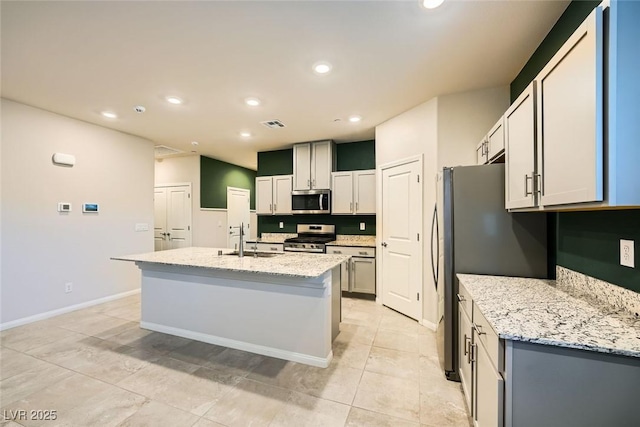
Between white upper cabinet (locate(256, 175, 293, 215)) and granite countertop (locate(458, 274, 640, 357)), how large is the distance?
378 cm

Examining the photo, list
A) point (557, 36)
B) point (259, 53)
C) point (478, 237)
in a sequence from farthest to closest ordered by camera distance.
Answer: point (259, 53) → point (478, 237) → point (557, 36)

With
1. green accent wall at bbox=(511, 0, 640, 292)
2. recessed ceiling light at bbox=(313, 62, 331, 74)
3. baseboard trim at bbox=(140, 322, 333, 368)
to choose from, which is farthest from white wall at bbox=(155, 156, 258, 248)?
green accent wall at bbox=(511, 0, 640, 292)

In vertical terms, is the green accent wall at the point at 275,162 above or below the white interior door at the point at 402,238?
above

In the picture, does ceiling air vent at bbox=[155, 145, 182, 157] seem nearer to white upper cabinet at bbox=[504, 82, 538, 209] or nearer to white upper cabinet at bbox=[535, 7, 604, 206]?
white upper cabinet at bbox=[504, 82, 538, 209]

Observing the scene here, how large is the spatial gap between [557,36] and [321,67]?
1.74 m

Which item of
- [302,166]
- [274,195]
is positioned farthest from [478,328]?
[274,195]

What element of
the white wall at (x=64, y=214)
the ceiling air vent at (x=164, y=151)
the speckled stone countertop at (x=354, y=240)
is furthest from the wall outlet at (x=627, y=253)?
the ceiling air vent at (x=164, y=151)

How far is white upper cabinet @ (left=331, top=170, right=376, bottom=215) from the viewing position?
4414 millimetres

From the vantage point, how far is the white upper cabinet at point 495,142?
2.03 meters

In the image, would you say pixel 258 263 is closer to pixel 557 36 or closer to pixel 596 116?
pixel 596 116

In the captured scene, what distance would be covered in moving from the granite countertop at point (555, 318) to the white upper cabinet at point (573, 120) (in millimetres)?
539

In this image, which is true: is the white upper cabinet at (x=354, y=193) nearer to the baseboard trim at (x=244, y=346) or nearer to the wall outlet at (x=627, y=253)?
the baseboard trim at (x=244, y=346)

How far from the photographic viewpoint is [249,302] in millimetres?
2531

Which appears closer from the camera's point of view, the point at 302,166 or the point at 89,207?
the point at 89,207
